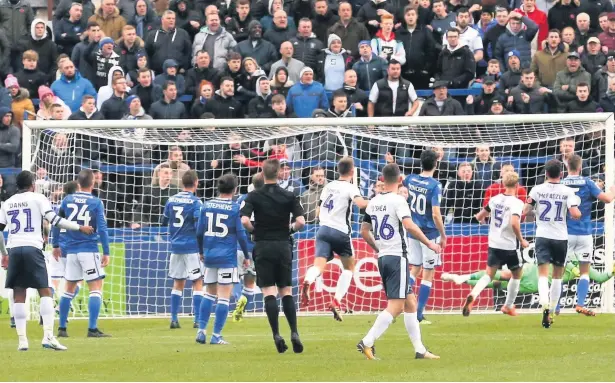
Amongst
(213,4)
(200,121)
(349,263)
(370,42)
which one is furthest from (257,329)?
(213,4)

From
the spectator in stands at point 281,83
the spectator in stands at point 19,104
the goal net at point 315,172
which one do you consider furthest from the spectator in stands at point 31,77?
the spectator in stands at point 281,83

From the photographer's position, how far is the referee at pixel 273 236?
15.4 m

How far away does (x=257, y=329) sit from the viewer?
19.2 meters

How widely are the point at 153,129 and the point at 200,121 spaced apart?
1.82 metres

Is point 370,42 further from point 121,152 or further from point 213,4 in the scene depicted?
point 121,152

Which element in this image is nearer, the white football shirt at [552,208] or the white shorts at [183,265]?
the white football shirt at [552,208]

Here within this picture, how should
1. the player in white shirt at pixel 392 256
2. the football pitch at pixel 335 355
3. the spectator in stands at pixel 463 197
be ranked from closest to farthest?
the football pitch at pixel 335 355
the player in white shirt at pixel 392 256
the spectator in stands at pixel 463 197

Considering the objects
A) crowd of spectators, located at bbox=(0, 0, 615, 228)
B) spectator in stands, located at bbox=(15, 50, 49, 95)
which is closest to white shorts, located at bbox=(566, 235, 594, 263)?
crowd of spectators, located at bbox=(0, 0, 615, 228)

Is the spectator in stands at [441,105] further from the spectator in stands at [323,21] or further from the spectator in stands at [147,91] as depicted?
the spectator in stands at [147,91]

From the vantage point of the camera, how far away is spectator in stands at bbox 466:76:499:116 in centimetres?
2420

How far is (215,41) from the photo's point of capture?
26078mm

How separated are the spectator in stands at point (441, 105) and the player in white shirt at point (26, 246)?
920 cm

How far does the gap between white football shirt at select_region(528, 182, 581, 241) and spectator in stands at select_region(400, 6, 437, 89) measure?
25.6 feet

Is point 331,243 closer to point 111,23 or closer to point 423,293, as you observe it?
point 423,293
